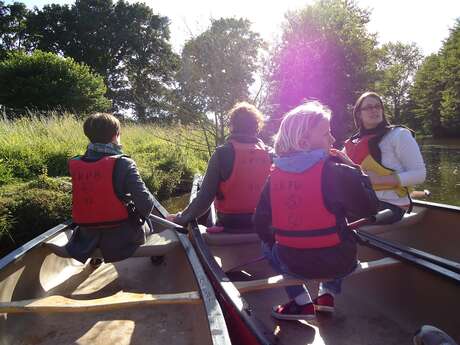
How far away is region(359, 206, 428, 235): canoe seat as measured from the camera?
2947 millimetres

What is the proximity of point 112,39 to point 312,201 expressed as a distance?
33819mm

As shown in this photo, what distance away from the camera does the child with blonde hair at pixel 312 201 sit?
69.0 inches

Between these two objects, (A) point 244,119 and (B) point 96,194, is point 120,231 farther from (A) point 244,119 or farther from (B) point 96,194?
(A) point 244,119

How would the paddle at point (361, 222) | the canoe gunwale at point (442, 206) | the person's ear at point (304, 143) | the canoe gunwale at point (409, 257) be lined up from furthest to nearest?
1. the canoe gunwale at point (442, 206)
2. the paddle at point (361, 222)
3. the canoe gunwale at point (409, 257)
4. the person's ear at point (304, 143)

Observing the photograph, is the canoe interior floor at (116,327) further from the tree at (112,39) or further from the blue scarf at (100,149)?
the tree at (112,39)

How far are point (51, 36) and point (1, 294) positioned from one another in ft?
108

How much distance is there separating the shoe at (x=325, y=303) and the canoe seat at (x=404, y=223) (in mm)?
935

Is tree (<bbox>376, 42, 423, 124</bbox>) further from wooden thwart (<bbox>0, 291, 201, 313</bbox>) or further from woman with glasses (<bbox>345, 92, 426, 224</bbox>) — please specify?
wooden thwart (<bbox>0, 291, 201, 313</bbox>)

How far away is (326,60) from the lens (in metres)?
16.8

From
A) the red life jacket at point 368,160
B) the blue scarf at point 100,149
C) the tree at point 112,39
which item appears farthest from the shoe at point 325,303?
the tree at point 112,39

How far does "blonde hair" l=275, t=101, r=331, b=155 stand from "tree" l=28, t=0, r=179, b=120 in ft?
92.7

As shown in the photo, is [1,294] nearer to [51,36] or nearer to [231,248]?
[231,248]

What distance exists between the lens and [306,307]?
6.45 feet

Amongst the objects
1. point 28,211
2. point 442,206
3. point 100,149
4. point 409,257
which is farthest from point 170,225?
point 442,206
